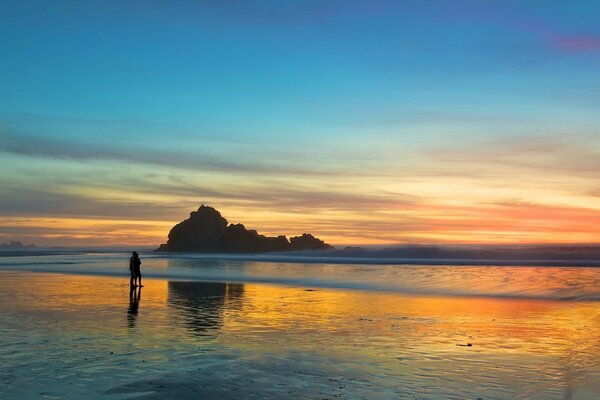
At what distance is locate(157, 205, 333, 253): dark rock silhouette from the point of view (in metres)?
156

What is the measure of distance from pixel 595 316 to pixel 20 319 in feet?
72.4

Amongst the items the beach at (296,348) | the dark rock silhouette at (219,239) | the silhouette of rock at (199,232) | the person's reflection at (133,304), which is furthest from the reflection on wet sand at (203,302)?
the silhouette of rock at (199,232)

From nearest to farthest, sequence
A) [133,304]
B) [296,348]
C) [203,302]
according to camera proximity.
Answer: [296,348] < [133,304] < [203,302]

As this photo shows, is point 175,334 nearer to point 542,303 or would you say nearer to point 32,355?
point 32,355

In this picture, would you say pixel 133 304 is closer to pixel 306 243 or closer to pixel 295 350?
pixel 295 350

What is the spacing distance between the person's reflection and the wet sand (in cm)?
11

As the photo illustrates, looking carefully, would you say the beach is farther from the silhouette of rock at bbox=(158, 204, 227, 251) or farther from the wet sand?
the silhouette of rock at bbox=(158, 204, 227, 251)

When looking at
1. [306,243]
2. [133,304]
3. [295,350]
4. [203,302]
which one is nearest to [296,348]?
[295,350]

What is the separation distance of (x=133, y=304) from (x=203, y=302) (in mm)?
3168

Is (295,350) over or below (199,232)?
below

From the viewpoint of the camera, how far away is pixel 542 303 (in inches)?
993

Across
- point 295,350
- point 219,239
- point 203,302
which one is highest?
point 219,239

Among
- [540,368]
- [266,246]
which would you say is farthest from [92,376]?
[266,246]

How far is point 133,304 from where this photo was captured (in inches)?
911
